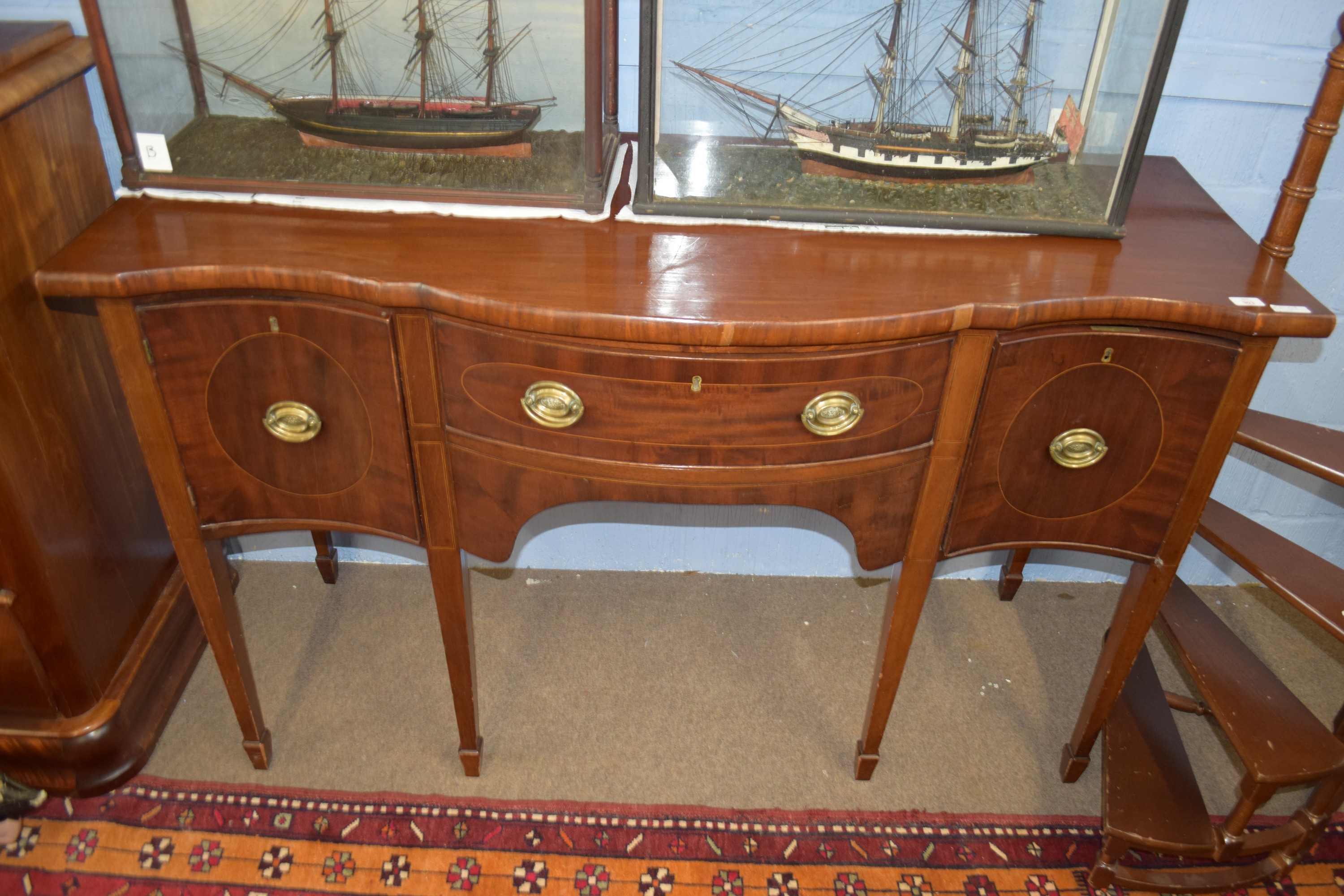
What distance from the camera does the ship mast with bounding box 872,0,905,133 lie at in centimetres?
129

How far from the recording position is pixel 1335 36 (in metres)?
1.60

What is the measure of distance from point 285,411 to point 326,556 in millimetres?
871

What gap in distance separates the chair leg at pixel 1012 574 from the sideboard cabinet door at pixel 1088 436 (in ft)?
2.13

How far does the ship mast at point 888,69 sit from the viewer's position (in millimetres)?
1292

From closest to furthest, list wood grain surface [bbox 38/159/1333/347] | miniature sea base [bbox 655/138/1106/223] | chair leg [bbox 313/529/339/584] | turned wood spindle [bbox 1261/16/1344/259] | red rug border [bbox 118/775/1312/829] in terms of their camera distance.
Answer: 1. wood grain surface [bbox 38/159/1333/347]
2. turned wood spindle [bbox 1261/16/1344/259]
3. miniature sea base [bbox 655/138/1106/223]
4. red rug border [bbox 118/775/1312/829]
5. chair leg [bbox 313/529/339/584]

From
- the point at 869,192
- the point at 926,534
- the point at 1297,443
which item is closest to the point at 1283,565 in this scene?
the point at 1297,443

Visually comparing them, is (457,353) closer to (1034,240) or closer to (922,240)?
(922,240)

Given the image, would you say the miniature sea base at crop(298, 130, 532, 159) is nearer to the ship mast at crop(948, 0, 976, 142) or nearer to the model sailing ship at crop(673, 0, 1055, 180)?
the model sailing ship at crop(673, 0, 1055, 180)

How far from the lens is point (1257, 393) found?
1989mm

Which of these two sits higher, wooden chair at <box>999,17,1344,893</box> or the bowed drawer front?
the bowed drawer front

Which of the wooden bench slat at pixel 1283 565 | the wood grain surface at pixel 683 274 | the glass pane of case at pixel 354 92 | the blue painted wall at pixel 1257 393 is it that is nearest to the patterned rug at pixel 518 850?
the wooden bench slat at pixel 1283 565

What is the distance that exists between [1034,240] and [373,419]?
3.02ft

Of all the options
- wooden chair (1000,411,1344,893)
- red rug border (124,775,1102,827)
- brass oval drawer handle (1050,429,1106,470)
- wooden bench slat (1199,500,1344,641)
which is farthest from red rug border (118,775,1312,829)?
brass oval drawer handle (1050,429,1106,470)

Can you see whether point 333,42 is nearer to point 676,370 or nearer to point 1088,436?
point 676,370
